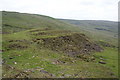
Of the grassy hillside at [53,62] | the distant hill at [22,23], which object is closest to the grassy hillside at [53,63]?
the grassy hillside at [53,62]

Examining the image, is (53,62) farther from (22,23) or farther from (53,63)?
(22,23)

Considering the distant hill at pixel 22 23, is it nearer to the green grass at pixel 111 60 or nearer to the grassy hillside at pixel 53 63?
the grassy hillside at pixel 53 63

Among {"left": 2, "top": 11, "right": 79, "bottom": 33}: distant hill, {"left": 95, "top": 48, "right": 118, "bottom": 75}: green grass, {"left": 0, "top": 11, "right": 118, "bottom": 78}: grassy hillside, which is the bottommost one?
{"left": 95, "top": 48, "right": 118, "bottom": 75}: green grass

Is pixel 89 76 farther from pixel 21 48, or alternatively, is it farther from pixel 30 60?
pixel 21 48

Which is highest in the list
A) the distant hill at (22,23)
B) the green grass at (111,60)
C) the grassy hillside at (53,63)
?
the distant hill at (22,23)

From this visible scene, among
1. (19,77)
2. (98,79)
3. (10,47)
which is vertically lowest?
(98,79)

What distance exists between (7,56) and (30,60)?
17.4 feet

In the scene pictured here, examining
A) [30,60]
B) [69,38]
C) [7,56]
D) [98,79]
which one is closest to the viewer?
[98,79]

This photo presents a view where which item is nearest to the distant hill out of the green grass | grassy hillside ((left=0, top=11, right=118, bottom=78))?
grassy hillside ((left=0, top=11, right=118, bottom=78))

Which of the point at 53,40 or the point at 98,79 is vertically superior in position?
the point at 53,40

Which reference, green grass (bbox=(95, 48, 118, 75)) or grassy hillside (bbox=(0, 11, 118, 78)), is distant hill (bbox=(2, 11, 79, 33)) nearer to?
grassy hillside (bbox=(0, 11, 118, 78))

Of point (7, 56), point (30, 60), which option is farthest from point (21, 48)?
point (30, 60)

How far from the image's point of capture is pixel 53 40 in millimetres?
41156

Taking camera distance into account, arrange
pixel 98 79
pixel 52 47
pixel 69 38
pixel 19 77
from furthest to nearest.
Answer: pixel 69 38 → pixel 52 47 → pixel 98 79 → pixel 19 77
